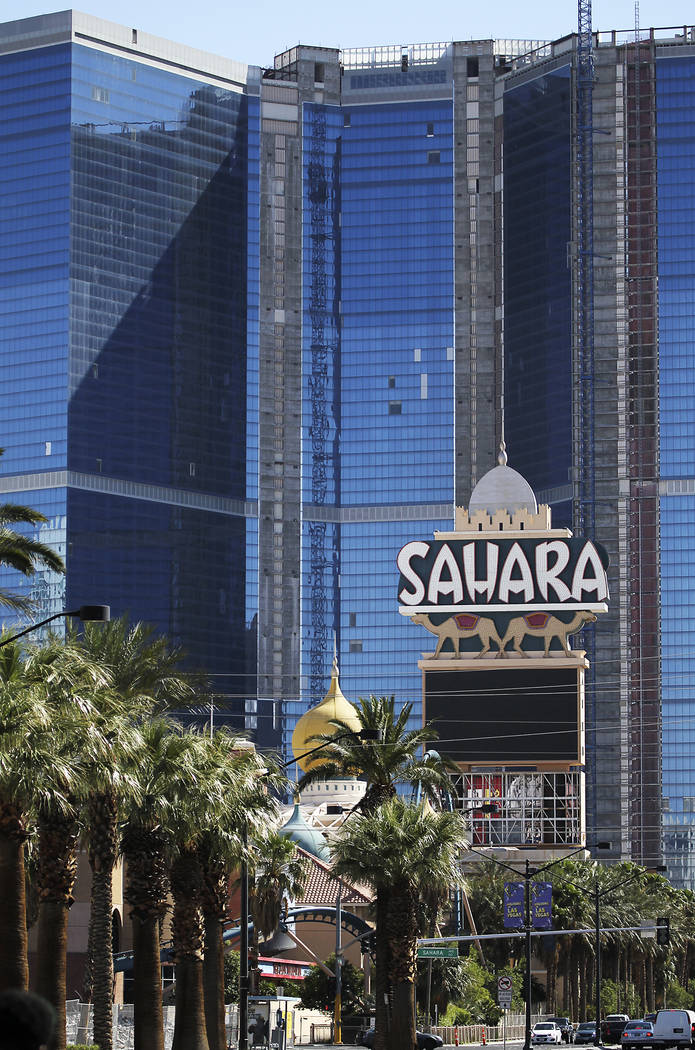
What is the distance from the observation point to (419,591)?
144 metres

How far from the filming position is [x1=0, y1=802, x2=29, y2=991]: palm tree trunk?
128 feet

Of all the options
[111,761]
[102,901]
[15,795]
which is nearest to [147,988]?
[102,901]

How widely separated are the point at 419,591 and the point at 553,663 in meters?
12.7

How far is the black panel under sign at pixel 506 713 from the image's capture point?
438 ft

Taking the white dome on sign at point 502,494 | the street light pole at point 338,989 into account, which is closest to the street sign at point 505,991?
the street light pole at point 338,989

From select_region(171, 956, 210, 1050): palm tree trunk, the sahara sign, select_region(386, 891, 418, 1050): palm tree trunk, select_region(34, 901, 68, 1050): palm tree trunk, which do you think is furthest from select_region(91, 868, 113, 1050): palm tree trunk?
the sahara sign

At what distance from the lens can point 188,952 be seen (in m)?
51.5

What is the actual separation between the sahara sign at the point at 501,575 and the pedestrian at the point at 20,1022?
127 metres

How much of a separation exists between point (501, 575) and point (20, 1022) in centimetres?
12897

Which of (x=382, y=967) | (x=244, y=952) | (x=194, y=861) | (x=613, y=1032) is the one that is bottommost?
Result: (x=613, y=1032)

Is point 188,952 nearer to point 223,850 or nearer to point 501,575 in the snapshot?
point 223,850

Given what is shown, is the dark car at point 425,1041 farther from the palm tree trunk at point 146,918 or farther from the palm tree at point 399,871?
the palm tree trunk at point 146,918

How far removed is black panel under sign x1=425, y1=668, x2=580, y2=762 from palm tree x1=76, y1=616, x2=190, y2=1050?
7342 centimetres

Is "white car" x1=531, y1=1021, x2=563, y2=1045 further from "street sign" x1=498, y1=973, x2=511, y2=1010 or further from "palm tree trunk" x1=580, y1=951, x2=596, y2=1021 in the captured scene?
"palm tree trunk" x1=580, y1=951, x2=596, y2=1021
